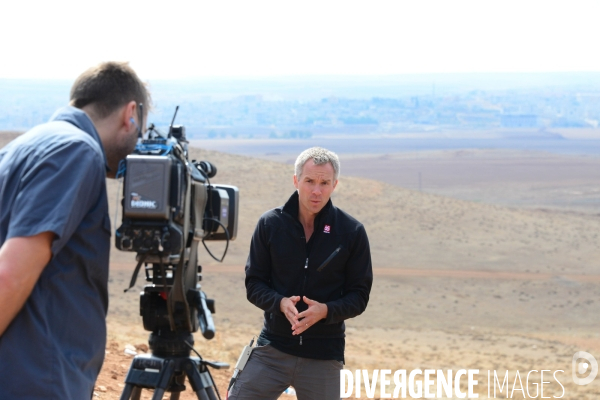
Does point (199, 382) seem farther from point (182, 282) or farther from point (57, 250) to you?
point (57, 250)

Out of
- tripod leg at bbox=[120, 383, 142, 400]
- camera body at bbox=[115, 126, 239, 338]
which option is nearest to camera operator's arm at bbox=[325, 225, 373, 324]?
camera body at bbox=[115, 126, 239, 338]

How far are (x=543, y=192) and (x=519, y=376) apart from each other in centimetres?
4411

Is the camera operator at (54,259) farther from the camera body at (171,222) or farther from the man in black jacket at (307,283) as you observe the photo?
the man in black jacket at (307,283)

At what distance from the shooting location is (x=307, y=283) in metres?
3.69

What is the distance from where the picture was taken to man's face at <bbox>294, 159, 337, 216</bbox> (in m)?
3.71

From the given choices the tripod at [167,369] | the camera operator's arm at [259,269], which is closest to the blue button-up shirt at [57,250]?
the tripod at [167,369]

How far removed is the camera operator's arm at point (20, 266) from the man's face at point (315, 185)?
1644mm

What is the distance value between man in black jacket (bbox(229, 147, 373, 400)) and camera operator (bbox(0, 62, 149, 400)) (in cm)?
133

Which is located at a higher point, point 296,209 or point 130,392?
point 296,209

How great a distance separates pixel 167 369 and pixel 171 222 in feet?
2.16

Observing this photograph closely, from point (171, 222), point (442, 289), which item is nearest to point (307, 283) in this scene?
point (171, 222)

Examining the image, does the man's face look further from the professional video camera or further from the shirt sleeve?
the shirt sleeve

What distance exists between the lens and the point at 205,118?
187 metres

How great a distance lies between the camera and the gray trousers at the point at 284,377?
3674 mm
